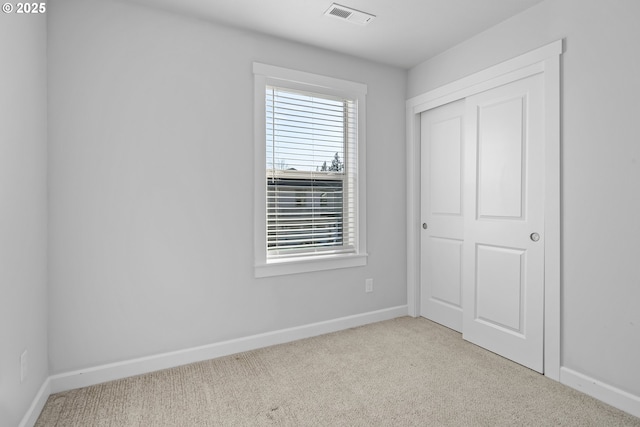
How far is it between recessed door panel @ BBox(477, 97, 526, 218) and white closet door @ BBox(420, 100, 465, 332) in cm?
27

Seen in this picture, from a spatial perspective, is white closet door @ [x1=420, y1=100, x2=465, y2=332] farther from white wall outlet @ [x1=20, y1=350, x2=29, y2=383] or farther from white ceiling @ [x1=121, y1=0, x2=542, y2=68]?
white wall outlet @ [x1=20, y1=350, x2=29, y2=383]

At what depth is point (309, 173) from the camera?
2.97m

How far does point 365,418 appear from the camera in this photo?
1.84 m

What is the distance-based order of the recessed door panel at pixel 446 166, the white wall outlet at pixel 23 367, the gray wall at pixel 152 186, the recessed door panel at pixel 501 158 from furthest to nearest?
1. the recessed door panel at pixel 446 166
2. the recessed door panel at pixel 501 158
3. the gray wall at pixel 152 186
4. the white wall outlet at pixel 23 367

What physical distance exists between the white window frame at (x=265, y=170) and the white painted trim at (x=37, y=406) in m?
1.40

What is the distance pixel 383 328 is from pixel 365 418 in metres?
1.34

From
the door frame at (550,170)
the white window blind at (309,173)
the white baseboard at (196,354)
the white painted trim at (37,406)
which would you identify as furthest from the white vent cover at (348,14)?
the white painted trim at (37,406)

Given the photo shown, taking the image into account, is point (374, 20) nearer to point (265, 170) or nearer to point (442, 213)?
point (265, 170)

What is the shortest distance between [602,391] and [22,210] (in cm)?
328

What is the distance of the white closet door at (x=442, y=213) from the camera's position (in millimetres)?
3051

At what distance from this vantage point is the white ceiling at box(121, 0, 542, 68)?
7.55ft

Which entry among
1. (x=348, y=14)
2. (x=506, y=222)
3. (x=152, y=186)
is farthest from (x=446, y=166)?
(x=152, y=186)

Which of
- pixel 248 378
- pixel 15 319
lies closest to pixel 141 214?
pixel 15 319

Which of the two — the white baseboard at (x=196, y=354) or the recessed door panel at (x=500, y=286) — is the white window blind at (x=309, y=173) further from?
the recessed door panel at (x=500, y=286)
